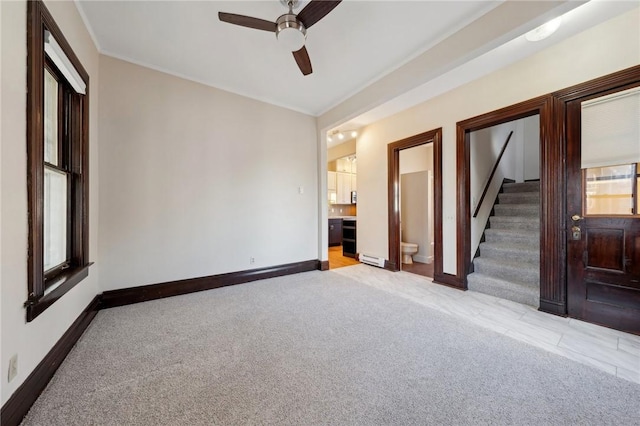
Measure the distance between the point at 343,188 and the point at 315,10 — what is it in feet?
20.1

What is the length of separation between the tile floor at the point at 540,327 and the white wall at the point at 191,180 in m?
2.07

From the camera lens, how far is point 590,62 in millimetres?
2332

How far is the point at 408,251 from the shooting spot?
5180 millimetres

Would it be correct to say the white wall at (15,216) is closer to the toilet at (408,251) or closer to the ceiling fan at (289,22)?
the ceiling fan at (289,22)

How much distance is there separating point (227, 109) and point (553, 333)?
458 cm

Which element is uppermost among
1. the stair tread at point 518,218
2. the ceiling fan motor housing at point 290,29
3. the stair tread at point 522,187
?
the ceiling fan motor housing at point 290,29

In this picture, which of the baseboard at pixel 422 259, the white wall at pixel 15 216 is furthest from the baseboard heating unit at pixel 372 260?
the white wall at pixel 15 216

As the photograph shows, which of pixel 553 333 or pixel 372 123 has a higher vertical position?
pixel 372 123

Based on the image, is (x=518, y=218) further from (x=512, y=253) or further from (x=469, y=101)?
(x=469, y=101)

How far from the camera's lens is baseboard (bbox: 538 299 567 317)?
247 cm

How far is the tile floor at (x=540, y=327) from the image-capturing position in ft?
5.84

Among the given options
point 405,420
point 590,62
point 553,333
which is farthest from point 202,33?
point 553,333

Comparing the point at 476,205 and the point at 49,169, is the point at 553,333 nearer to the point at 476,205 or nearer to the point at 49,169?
the point at 476,205

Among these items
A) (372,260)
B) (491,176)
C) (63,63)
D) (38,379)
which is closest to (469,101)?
(491,176)
